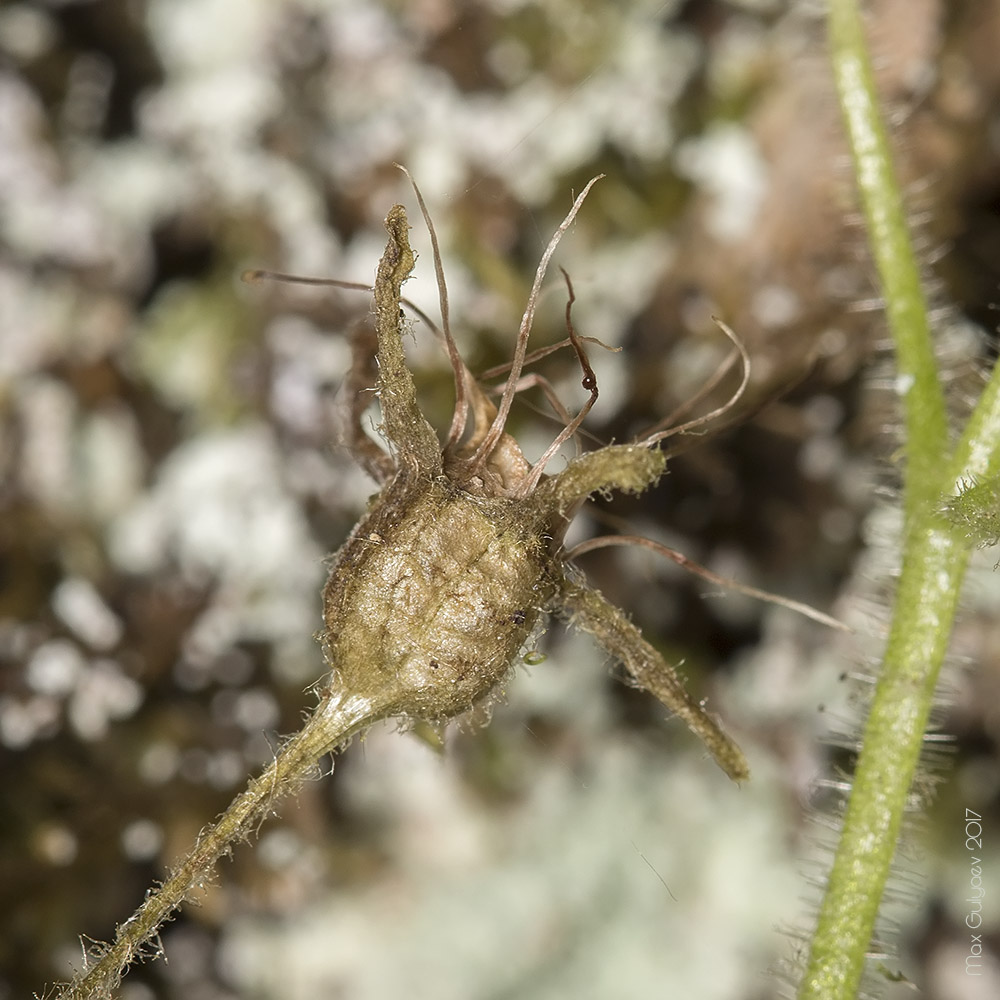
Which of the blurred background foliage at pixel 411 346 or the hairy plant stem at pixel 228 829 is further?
the blurred background foliage at pixel 411 346

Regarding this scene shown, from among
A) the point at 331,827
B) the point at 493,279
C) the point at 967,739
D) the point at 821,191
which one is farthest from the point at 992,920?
the point at 493,279

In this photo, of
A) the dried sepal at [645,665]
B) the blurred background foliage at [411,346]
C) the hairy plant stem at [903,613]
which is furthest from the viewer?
the blurred background foliage at [411,346]

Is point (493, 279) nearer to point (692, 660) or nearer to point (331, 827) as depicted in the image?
point (692, 660)

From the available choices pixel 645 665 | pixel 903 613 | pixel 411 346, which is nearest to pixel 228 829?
pixel 645 665

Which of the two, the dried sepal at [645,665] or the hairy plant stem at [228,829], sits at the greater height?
the dried sepal at [645,665]

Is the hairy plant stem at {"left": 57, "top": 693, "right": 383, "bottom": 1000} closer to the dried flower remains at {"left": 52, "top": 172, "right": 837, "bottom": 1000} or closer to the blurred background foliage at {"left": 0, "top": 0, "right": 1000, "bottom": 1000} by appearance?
the dried flower remains at {"left": 52, "top": 172, "right": 837, "bottom": 1000}

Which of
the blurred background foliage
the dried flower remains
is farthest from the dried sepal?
the blurred background foliage

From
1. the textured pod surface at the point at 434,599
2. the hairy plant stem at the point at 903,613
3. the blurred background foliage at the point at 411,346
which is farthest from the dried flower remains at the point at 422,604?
the blurred background foliage at the point at 411,346

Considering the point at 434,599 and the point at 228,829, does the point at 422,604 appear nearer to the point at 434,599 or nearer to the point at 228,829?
the point at 434,599

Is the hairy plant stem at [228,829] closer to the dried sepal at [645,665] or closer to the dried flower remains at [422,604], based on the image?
the dried flower remains at [422,604]
